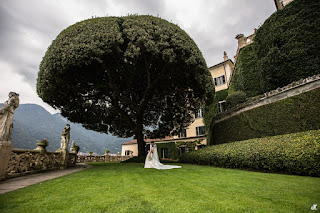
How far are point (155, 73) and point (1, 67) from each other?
1041cm

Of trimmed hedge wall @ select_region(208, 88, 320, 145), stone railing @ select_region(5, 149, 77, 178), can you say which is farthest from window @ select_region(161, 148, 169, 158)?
stone railing @ select_region(5, 149, 77, 178)

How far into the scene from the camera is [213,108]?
2722cm

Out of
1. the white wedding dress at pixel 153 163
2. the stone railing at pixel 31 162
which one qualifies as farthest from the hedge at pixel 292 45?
the stone railing at pixel 31 162

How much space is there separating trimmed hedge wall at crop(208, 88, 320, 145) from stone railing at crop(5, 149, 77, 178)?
49.7 feet

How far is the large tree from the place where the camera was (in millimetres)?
10305

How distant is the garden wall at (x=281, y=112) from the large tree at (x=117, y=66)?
3.79 metres

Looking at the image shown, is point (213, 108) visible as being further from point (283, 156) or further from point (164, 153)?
point (283, 156)

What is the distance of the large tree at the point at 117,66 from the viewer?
1030 centimetres

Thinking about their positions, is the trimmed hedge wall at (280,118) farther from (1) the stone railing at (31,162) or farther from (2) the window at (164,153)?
(2) the window at (164,153)

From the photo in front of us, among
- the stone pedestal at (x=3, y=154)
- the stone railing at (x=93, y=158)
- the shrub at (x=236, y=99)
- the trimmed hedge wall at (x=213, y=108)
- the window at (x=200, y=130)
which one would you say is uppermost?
the trimmed hedge wall at (x=213, y=108)

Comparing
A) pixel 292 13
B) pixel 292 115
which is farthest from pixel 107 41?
pixel 292 13

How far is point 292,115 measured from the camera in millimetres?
9680

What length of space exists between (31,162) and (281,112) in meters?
15.9

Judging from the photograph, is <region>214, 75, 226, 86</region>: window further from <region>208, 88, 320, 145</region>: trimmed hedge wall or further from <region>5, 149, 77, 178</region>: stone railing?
<region>5, 149, 77, 178</region>: stone railing
